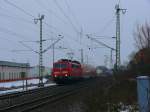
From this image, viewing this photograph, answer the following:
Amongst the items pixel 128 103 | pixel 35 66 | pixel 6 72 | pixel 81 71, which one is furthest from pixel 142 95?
pixel 35 66

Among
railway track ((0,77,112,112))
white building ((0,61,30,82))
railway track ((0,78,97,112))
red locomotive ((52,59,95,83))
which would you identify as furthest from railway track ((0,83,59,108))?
white building ((0,61,30,82))

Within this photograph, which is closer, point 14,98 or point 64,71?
point 14,98

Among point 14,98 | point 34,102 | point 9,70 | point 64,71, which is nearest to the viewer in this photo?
point 34,102

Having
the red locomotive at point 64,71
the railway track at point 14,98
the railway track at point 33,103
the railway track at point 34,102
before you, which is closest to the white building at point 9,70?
the red locomotive at point 64,71

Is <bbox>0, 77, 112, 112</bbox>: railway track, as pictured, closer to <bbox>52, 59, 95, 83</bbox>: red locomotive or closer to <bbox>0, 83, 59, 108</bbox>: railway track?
<bbox>0, 83, 59, 108</bbox>: railway track

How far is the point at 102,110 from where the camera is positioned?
17172mm

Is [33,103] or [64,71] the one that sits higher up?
[64,71]

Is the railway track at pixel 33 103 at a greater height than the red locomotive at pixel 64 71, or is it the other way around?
the red locomotive at pixel 64 71

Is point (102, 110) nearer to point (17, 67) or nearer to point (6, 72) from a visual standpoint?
point (6, 72)

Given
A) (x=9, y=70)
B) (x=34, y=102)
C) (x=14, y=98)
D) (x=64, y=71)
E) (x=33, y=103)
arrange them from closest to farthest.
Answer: (x=33, y=103), (x=34, y=102), (x=14, y=98), (x=64, y=71), (x=9, y=70)

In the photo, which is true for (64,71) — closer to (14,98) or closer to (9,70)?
(14,98)

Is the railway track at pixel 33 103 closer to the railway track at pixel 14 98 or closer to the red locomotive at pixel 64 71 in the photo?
the railway track at pixel 14 98

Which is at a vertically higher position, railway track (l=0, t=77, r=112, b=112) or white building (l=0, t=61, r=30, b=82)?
white building (l=0, t=61, r=30, b=82)

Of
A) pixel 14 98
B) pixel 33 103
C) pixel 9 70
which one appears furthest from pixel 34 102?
pixel 9 70
